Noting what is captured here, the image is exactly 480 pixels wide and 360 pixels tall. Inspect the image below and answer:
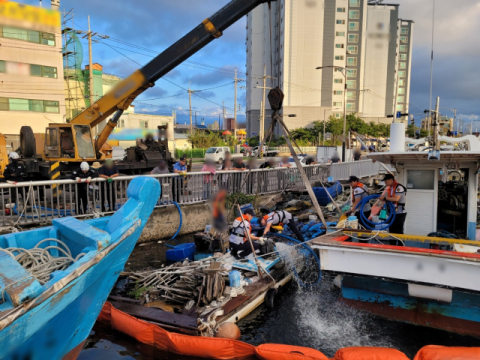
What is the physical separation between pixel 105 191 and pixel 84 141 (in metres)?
3.57

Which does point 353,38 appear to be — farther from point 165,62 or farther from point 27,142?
point 27,142

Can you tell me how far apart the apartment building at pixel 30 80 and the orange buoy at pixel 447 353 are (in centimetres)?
3021

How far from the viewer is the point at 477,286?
5.00 m

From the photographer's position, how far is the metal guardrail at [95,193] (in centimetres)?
827

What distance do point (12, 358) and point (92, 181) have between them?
646 cm

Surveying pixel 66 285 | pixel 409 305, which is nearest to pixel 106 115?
pixel 66 285

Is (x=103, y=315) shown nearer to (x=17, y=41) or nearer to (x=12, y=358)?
(x=12, y=358)

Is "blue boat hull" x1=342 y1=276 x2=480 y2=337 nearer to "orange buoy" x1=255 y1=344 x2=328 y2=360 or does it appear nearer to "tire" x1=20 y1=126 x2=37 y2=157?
"orange buoy" x1=255 y1=344 x2=328 y2=360

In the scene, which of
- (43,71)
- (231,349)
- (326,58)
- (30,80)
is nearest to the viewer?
(231,349)

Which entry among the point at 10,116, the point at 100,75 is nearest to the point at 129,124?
the point at 100,75

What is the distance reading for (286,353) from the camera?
4.51 m

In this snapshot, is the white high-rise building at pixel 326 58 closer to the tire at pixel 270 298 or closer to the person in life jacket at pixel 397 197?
the person in life jacket at pixel 397 197

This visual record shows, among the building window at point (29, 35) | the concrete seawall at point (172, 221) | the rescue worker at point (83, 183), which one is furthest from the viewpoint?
the building window at point (29, 35)

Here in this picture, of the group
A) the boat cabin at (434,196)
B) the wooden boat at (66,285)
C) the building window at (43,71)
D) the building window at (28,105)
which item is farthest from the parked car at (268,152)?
the building window at (43,71)
